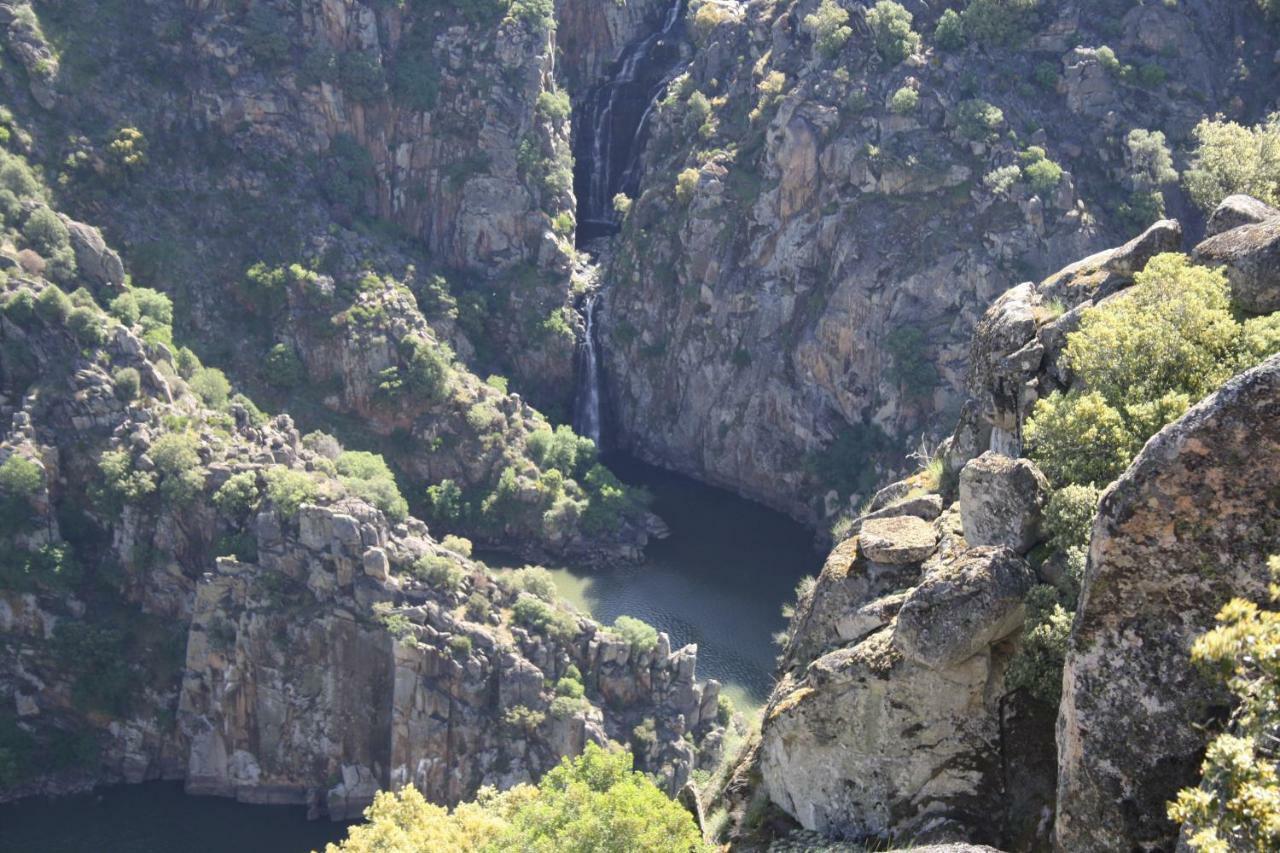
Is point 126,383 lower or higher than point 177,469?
higher

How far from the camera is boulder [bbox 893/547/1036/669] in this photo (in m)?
19.8

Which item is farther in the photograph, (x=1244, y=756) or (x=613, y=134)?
(x=613, y=134)

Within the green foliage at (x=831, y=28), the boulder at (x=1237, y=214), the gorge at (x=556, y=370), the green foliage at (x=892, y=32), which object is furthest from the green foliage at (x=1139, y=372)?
the green foliage at (x=831, y=28)

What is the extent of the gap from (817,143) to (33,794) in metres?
70.7

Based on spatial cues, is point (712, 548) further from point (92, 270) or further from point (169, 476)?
point (92, 270)

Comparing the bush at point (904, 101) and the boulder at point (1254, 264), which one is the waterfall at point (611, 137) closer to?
the bush at point (904, 101)

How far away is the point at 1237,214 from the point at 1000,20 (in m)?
66.8

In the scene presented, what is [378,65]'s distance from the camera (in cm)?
9738

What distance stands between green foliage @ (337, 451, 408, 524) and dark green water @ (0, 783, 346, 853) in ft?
64.3

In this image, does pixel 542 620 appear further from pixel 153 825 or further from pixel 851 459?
pixel 851 459

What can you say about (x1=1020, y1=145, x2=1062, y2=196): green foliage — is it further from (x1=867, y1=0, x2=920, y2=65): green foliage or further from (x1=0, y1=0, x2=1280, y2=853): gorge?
(x1=867, y1=0, x2=920, y2=65): green foliage

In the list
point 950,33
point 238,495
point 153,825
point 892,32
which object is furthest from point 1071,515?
point 950,33

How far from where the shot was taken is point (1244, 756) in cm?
1116

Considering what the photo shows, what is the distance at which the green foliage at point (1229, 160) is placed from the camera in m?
58.4
